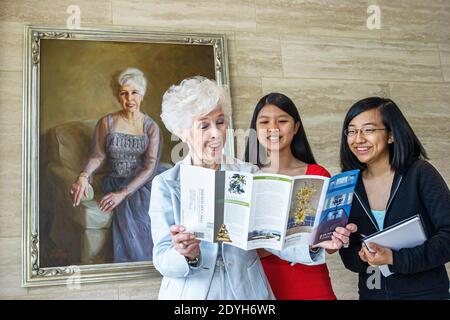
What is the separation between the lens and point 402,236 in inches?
72.9

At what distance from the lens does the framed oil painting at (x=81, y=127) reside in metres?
2.03

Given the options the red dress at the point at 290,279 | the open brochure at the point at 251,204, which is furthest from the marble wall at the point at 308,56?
the open brochure at the point at 251,204

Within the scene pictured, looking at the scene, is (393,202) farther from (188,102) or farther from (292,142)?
(188,102)

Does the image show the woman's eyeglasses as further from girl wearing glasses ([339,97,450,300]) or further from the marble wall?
the marble wall

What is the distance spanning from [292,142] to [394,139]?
0.46 metres

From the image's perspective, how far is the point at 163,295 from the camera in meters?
1.86

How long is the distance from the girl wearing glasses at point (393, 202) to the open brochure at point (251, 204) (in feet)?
1.13

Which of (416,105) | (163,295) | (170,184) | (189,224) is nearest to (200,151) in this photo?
(170,184)

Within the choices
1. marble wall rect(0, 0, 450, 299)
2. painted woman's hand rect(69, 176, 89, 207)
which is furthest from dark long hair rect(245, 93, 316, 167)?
→ painted woman's hand rect(69, 176, 89, 207)

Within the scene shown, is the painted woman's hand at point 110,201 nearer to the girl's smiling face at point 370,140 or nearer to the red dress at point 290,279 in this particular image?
the red dress at point 290,279

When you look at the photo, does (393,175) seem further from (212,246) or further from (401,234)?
(212,246)

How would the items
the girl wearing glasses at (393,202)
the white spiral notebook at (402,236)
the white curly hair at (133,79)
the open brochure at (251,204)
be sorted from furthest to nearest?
the white curly hair at (133,79), the girl wearing glasses at (393,202), the white spiral notebook at (402,236), the open brochure at (251,204)

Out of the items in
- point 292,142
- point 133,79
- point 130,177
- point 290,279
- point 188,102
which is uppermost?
point 133,79

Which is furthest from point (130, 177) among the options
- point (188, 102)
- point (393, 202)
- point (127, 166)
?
point (393, 202)
